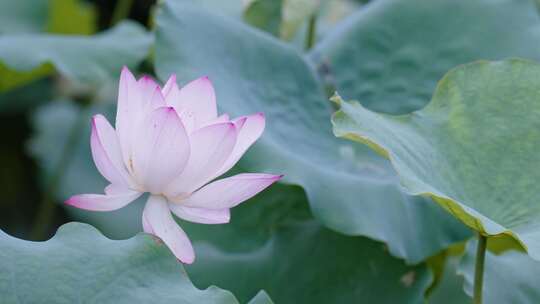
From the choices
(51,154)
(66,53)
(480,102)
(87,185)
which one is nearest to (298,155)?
(480,102)

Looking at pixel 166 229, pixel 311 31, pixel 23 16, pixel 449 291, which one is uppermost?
pixel 166 229

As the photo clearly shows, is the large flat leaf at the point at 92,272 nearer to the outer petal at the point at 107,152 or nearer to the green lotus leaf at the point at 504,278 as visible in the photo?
the outer petal at the point at 107,152

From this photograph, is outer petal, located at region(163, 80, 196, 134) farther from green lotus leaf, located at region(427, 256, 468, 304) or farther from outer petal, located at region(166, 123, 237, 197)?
green lotus leaf, located at region(427, 256, 468, 304)

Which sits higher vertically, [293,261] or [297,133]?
[297,133]

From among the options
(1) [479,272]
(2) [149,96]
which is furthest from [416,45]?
(2) [149,96]

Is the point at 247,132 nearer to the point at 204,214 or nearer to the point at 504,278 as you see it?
the point at 204,214

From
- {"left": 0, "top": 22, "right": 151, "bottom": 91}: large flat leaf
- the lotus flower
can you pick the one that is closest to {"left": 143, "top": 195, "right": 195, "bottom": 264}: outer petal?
the lotus flower
